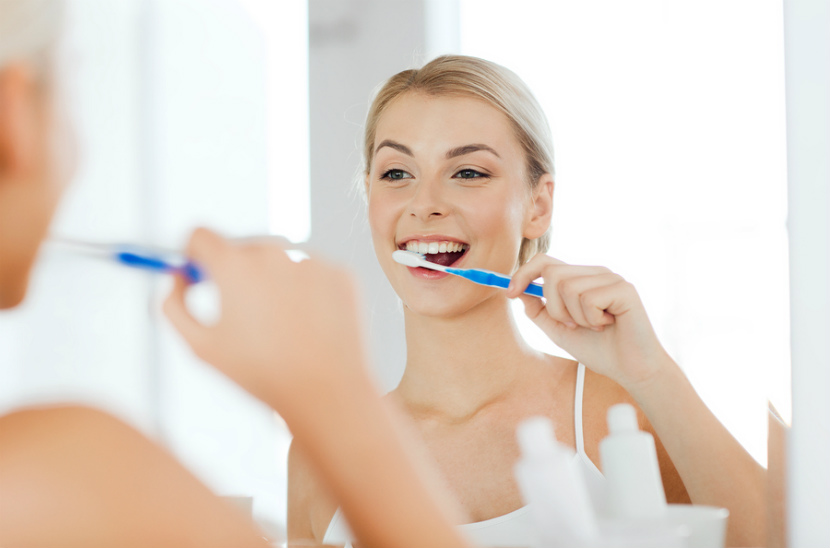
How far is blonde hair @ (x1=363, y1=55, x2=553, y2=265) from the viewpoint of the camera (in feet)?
1.81

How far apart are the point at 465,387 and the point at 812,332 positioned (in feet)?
0.91

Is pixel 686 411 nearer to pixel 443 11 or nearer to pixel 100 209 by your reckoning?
pixel 443 11

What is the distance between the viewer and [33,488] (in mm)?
191

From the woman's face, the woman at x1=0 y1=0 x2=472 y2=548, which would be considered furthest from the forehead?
the woman at x1=0 y1=0 x2=472 y2=548

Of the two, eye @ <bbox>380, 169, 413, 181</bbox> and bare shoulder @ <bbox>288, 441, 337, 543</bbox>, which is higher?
eye @ <bbox>380, 169, 413, 181</bbox>

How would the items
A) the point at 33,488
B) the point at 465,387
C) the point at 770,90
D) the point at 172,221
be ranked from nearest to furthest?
the point at 33,488
the point at 770,90
the point at 465,387
the point at 172,221

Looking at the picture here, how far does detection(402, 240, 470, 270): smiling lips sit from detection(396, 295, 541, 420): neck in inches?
1.9

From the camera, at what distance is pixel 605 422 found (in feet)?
1.73

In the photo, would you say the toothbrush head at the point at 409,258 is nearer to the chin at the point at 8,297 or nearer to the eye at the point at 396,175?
the eye at the point at 396,175

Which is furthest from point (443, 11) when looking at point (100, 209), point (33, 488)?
point (33, 488)

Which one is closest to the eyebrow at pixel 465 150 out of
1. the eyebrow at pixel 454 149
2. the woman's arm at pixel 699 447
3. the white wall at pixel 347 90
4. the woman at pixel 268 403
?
the eyebrow at pixel 454 149

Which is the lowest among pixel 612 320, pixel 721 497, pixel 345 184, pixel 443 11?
pixel 721 497

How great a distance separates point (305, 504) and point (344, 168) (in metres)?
0.29

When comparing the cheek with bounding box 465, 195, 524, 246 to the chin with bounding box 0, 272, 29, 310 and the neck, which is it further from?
the chin with bounding box 0, 272, 29, 310
